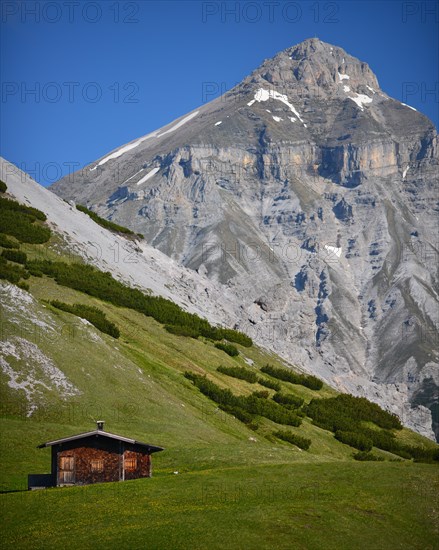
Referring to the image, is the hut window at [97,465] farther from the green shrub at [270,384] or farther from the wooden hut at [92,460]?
the green shrub at [270,384]

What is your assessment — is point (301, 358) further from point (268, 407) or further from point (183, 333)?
point (268, 407)

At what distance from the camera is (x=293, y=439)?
232 feet

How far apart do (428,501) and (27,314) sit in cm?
3633

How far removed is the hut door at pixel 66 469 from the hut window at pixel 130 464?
109 inches

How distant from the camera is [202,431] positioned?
Result: 63.0m

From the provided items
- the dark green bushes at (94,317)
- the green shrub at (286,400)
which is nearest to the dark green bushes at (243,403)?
the green shrub at (286,400)

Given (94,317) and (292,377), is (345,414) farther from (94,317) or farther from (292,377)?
(94,317)

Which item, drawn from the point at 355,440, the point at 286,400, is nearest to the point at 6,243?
the point at 286,400

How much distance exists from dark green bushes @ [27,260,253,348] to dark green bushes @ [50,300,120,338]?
308 inches

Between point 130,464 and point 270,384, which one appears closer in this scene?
point 130,464

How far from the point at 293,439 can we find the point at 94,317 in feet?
67.2

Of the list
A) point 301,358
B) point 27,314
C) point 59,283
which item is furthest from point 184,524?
point 301,358

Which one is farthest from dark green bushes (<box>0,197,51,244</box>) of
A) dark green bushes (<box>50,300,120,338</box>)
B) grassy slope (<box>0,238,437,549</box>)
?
grassy slope (<box>0,238,437,549</box>)

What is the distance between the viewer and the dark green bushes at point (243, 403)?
73.6m
